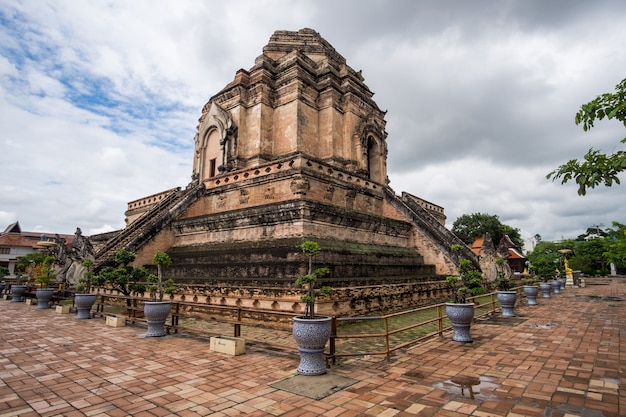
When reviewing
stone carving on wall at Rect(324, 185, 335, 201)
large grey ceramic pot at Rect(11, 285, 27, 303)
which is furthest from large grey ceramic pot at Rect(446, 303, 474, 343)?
large grey ceramic pot at Rect(11, 285, 27, 303)

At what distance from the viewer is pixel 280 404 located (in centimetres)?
446

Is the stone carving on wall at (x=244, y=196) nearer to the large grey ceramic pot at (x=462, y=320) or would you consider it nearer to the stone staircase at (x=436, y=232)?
the stone staircase at (x=436, y=232)

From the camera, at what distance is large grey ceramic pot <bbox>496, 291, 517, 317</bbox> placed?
11384 mm

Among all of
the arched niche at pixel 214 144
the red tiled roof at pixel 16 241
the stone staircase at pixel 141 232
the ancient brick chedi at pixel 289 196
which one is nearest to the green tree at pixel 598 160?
the ancient brick chedi at pixel 289 196

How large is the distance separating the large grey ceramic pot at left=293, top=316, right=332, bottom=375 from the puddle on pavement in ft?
5.86

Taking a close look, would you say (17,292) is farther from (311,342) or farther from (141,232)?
(311,342)

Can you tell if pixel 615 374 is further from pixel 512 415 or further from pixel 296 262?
pixel 296 262

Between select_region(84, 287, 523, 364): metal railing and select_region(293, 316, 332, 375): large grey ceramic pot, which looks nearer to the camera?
select_region(293, 316, 332, 375): large grey ceramic pot

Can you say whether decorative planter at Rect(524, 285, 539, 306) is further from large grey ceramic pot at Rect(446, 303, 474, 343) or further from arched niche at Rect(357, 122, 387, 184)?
arched niche at Rect(357, 122, 387, 184)

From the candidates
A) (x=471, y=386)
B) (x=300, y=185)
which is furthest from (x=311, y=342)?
(x=300, y=185)

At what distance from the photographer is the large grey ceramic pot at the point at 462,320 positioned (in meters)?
7.79

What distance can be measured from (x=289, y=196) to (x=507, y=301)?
8611 mm

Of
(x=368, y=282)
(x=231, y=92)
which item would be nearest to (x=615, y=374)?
(x=368, y=282)

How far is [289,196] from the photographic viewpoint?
14070mm
